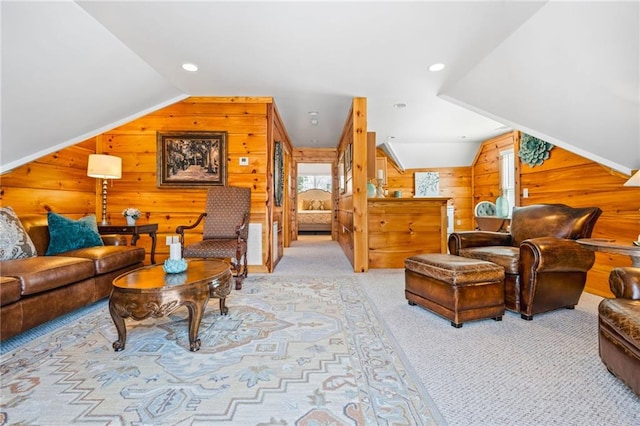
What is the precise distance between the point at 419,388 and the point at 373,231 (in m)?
2.74

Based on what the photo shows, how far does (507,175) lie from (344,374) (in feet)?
19.3

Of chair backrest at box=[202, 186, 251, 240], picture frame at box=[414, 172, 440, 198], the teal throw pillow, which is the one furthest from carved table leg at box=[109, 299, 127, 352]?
picture frame at box=[414, 172, 440, 198]

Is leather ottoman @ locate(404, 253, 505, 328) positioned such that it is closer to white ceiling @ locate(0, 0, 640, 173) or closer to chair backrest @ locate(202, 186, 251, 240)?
white ceiling @ locate(0, 0, 640, 173)

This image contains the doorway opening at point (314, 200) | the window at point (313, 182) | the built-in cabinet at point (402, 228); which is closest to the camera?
the built-in cabinet at point (402, 228)

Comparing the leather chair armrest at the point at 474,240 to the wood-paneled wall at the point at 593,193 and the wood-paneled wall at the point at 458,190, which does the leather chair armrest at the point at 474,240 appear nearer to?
the wood-paneled wall at the point at 593,193

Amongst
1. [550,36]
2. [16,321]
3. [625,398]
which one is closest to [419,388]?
[625,398]

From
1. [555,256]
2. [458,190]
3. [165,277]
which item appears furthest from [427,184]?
[165,277]

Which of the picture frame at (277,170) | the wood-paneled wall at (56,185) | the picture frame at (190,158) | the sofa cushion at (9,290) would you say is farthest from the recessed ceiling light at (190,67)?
the sofa cushion at (9,290)

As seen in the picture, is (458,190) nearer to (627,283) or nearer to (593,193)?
(593,193)

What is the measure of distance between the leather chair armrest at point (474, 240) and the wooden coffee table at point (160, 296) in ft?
7.30

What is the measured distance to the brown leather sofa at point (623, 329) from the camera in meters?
1.21

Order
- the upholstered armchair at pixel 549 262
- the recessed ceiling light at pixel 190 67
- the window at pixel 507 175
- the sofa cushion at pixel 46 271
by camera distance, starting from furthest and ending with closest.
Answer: the window at pixel 507 175
the recessed ceiling light at pixel 190 67
the upholstered armchair at pixel 549 262
the sofa cushion at pixel 46 271

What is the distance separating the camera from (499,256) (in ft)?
7.64

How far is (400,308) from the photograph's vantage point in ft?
8.02
